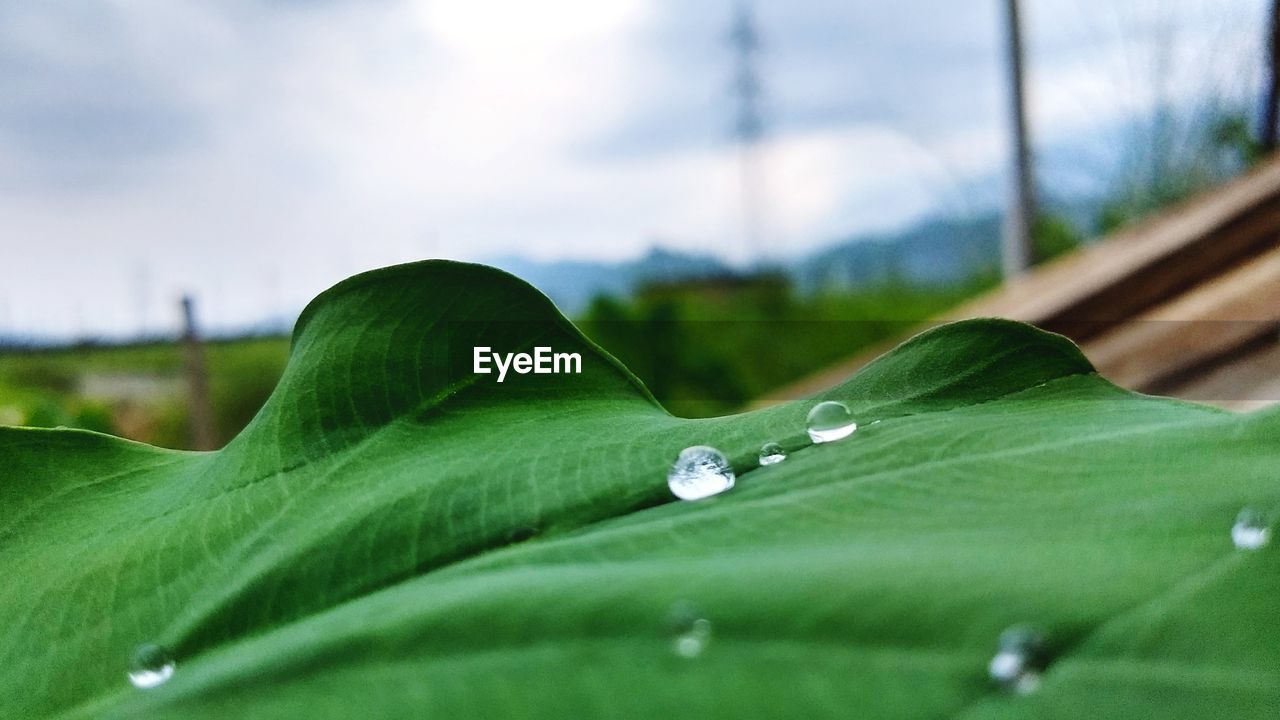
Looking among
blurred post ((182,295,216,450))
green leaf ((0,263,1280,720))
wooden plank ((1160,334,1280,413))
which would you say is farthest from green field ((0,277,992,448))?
wooden plank ((1160,334,1280,413))

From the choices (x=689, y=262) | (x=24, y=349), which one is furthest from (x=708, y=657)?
(x=689, y=262)

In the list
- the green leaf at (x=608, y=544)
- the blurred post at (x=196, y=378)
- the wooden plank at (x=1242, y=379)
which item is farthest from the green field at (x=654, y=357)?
the wooden plank at (x=1242, y=379)

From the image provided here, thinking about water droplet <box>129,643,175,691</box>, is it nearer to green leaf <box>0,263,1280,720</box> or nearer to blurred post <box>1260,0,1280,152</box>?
green leaf <box>0,263,1280,720</box>

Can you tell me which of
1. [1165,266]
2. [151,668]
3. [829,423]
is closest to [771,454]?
[829,423]

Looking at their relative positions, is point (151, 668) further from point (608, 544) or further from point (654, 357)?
point (654, 357)

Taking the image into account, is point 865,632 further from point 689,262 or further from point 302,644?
point 689,262

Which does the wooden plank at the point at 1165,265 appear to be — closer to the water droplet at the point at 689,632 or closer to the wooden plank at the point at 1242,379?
the wooden plank at the point at 1242,379
